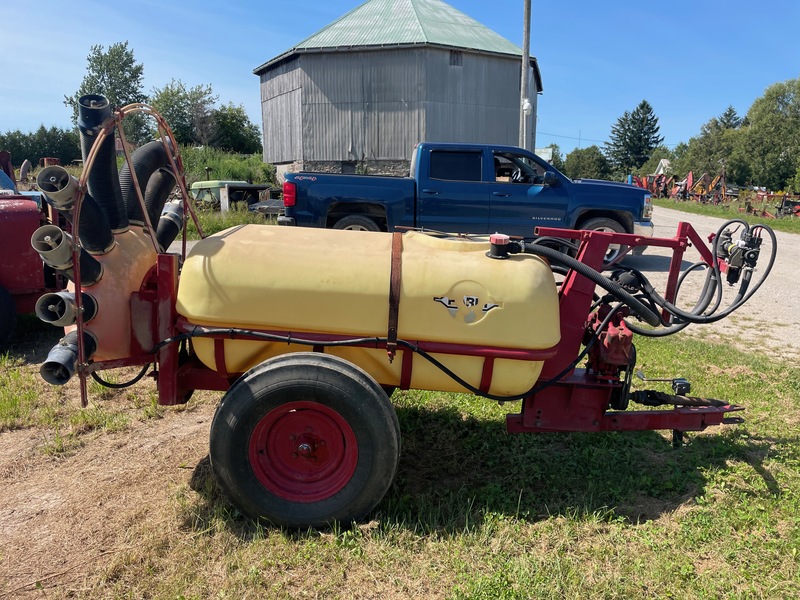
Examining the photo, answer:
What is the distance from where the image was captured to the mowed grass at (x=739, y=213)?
2136cm

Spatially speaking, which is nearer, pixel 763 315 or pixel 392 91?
pixel 763 315

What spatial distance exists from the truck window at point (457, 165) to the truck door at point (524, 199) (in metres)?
0.34

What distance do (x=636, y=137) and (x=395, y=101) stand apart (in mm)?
67231

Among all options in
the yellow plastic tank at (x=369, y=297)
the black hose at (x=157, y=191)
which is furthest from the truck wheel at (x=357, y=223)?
the yellow plastic tank at (x=369, y=297)

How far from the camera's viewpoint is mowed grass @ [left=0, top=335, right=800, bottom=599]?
2.60 metres

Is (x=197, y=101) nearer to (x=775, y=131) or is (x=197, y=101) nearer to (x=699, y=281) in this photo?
(x=699, y=281)

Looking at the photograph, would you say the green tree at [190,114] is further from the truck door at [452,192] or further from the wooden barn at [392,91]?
the truck door at [452,192]

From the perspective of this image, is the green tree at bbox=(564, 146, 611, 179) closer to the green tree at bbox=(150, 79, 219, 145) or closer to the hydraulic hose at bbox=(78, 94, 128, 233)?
the green tree at bbox=(150, 79, 219, 145)

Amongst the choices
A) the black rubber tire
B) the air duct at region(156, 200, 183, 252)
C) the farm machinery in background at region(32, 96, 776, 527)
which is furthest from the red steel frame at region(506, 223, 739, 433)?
the black rubber tire

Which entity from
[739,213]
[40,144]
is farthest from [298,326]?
[40,144]

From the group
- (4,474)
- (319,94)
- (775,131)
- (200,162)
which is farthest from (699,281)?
(775,131)

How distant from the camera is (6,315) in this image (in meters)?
5.56

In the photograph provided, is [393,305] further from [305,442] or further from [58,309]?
[58,309]

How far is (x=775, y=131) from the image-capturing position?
45594 millimetres
